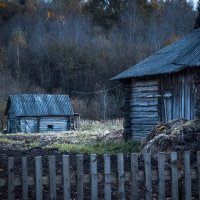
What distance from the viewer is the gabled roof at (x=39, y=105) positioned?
40.8m

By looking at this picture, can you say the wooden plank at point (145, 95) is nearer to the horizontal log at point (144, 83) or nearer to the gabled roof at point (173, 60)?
the horizontal log at point (144, 83)

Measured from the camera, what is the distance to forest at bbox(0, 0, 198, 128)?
71.3 meters

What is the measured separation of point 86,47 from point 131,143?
5675 centimetres

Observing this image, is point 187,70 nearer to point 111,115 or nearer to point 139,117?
point 139,117

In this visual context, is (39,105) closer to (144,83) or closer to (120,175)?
(144,83)

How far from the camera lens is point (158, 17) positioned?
80.9 metres

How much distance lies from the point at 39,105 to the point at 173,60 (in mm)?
22874

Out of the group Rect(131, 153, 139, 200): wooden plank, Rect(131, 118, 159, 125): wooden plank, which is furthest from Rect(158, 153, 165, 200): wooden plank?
Rect(131, 118, 159, 125): wooden plank

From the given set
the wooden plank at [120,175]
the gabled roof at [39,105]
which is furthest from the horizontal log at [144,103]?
the gabled roof at [39,105]

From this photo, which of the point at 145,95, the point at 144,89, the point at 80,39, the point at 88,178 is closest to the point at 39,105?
the point at 144,89

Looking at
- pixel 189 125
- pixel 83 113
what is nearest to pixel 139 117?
pixel 189 125

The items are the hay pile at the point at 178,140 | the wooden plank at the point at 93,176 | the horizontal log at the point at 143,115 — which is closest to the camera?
the wooden plank at the point at 93,176

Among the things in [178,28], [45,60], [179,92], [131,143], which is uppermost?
[178,28]

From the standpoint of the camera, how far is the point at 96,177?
7246 millimetres
